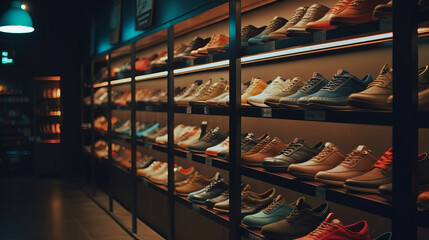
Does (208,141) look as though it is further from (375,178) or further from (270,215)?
(375,178)

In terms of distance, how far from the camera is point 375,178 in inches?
77.7

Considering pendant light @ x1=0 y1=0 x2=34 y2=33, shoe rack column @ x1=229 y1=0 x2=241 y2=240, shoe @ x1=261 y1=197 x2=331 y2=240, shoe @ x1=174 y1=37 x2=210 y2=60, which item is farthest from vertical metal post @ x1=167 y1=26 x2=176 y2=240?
pendant light @ x1=0 y1=0 x2=34 y2=33

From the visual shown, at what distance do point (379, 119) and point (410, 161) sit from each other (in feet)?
0.77

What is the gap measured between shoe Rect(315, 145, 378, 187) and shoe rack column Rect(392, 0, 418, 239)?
46cm

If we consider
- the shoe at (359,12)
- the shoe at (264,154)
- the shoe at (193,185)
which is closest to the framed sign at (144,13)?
the shoe at (193,185)

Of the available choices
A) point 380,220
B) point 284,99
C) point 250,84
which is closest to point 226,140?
point 250,84

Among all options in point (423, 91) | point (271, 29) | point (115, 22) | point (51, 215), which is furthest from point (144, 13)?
point (423, 91)

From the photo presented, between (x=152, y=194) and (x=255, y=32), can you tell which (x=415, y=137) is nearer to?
(x=255, y=32)

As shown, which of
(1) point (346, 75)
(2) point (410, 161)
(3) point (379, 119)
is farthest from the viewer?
(1) point (346, 75)

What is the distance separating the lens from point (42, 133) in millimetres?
9672

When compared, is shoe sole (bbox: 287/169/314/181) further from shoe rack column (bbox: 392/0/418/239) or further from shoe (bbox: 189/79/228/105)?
shoe (bbox: 189/79/228/105)

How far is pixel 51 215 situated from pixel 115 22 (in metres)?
2.67

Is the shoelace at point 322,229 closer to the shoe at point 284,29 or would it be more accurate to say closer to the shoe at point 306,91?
the shoe at point 306,91

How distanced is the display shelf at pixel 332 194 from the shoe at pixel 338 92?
392 mm
